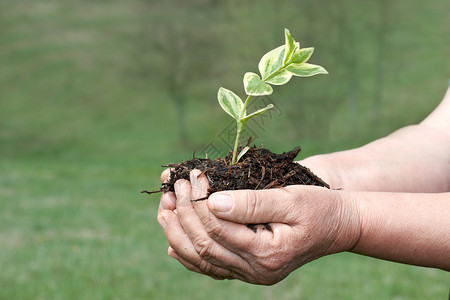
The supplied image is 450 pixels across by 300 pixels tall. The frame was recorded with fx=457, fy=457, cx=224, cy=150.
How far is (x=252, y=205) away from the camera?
63.4 inches

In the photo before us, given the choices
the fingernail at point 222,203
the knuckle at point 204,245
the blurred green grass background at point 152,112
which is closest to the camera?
the fingernail at point 222,203

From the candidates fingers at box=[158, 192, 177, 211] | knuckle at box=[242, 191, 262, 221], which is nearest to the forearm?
knuckle at box=[242, 191, 262, 221]

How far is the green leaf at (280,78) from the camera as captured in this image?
1.82 m

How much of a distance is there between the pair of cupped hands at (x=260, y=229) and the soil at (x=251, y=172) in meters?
0.05

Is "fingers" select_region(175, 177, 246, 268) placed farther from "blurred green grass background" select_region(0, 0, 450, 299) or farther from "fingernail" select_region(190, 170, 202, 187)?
"blurred green grass background" select_region(0, 0, 450, 299)

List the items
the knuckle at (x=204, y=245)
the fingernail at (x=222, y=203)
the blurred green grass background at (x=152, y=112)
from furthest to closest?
the blurred green grass background at (x=152, y=112)
the knuckle at (x=204, y=245)
the fingernail at (x=222, y=203)

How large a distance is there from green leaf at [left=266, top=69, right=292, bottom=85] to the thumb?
449mm

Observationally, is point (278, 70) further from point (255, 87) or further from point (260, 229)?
point (260, 229)

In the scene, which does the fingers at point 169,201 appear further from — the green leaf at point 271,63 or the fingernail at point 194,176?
the green leaf at point 271,63

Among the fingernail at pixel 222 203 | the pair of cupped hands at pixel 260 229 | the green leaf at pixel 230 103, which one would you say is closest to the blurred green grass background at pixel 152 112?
the pair of cupped hands at pixel 260 229

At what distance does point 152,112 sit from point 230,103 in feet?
73.5

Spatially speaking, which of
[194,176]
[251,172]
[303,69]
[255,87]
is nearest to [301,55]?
[303,69]

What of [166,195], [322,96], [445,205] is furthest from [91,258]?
[322,96]

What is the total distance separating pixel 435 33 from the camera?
880 inches
